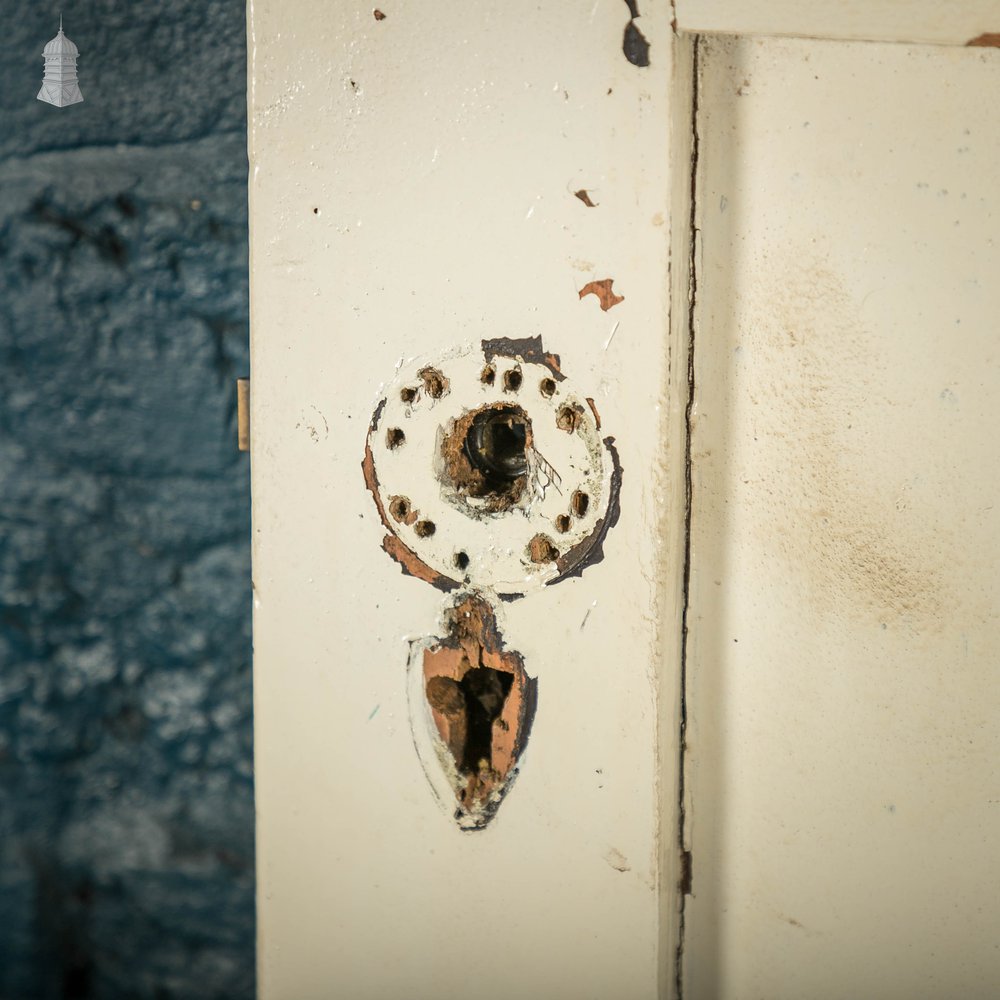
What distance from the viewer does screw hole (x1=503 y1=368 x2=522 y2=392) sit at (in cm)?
44

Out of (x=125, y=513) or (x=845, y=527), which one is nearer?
(x=845, y=527)

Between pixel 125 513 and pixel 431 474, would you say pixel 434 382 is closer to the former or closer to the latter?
pixel 431 474

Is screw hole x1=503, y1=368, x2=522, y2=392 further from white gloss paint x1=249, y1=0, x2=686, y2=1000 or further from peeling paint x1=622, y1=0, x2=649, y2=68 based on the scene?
peeling paint x1=622, y1=0, x2=649, y2=68

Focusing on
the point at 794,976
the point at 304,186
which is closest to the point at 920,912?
the point at 794,976

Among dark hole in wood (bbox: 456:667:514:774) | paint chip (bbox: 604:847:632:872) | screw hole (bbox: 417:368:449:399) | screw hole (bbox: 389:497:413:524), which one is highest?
screw hole (bbox: 417:368:449:399)

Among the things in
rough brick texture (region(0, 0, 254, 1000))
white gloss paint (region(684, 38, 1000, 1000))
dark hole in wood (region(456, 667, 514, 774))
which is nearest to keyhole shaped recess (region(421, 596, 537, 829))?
dark hole in wood (region(456, 667, 514, 774))

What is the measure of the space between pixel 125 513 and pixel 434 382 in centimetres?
65

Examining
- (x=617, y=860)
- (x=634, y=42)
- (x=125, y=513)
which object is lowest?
(x=617, y=860)

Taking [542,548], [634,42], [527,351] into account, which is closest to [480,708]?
[542,548]

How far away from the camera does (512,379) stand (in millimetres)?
445

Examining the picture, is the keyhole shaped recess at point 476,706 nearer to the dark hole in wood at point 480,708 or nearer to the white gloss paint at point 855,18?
the dark hole in wood at point 480,708

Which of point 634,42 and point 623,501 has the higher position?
point 634,42

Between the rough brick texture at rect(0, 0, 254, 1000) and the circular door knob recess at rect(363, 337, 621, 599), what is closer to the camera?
the circular door knob recess at rect(363, 337, 621, 599)

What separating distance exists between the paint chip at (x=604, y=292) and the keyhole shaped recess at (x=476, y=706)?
0.58 ft
